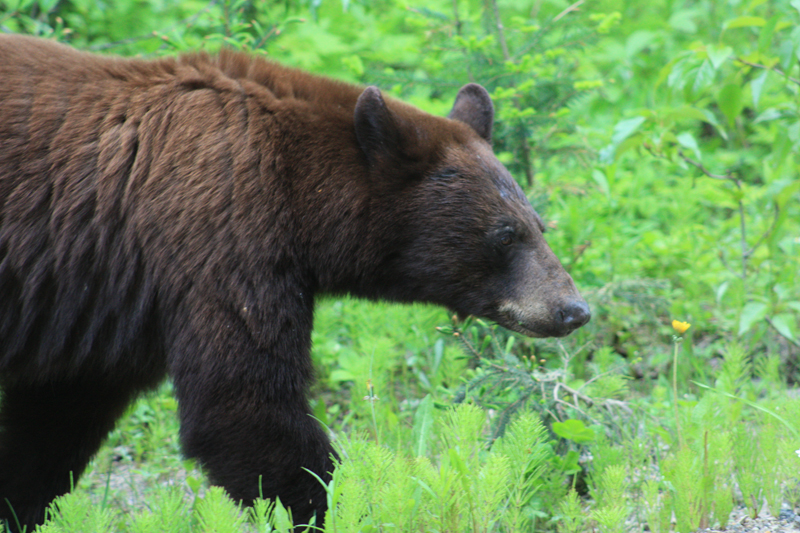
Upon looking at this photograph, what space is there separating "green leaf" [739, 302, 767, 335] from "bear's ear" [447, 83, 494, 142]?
5.94ft

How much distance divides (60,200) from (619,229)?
349 centimetres

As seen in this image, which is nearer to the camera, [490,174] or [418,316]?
[490,174]

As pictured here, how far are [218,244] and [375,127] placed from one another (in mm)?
792

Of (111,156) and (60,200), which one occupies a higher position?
(111,156)

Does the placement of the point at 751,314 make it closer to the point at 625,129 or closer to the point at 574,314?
the point at 625,129

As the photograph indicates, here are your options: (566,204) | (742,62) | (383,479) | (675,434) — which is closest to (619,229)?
(566,204)

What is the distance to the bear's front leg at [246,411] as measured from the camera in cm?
255

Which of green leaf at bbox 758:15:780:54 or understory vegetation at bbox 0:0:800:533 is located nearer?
understory vegetation at bbox 0:0:800:533

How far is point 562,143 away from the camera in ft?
15.7

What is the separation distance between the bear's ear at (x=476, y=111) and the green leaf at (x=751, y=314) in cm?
181

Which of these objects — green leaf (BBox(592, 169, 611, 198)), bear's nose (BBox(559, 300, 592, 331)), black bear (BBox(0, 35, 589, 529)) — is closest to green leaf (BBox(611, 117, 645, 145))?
green leaf (BBox(592, 169, 611, 198))

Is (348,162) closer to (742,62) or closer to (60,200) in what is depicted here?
(60,200)

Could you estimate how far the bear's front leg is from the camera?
2.55 m

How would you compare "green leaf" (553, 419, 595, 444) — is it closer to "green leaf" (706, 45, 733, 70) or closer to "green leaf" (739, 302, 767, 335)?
"green leaf" (739, 302, 767, 335)
